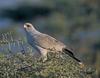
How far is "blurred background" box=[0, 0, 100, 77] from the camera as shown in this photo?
26.9m

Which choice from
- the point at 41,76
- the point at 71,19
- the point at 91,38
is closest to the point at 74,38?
the point at 91,38

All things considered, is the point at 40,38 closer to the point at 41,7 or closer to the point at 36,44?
the point at 36,44

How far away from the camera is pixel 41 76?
863 centimetres

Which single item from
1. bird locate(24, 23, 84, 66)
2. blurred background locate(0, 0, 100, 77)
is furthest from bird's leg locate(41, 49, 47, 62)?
blurred background locate(0, 0, 100, 77)

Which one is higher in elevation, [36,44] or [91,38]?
[91,38]

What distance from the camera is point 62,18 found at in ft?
102

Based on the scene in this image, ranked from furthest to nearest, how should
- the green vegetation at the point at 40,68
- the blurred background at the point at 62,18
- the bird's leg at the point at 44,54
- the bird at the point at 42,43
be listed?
the blurred background at the point at 62,18 < the bird at the point at 42,43 < the bird's leg at the point at 44,54 < the green vegetation at the point at 40,68

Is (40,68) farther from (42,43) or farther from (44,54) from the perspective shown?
(42,43)

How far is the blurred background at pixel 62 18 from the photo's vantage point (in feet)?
88.1

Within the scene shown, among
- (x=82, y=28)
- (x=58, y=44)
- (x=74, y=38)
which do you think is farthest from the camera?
(x=82, y=28)

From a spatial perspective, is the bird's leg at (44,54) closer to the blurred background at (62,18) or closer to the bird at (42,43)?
the bird at (42,43)

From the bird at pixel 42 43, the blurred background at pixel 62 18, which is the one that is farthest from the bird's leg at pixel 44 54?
the blurred background at pixel 62 18

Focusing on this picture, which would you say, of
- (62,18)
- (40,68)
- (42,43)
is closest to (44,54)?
(42,43)

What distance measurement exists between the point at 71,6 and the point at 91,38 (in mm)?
4732
